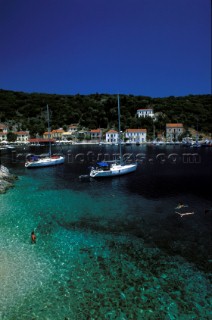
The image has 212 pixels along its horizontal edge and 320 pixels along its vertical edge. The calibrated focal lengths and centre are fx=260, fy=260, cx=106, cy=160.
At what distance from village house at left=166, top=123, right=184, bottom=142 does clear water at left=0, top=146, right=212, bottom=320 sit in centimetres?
12549

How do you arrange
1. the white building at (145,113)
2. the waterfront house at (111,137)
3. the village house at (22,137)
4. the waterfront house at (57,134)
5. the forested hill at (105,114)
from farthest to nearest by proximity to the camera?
the white building at (145,113) < the forested hill at (105,114) < the waterfront house at (57,134) < the waterfront house at (111,137) < the village house at (22,137)

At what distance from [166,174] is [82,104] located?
155316 millimetres

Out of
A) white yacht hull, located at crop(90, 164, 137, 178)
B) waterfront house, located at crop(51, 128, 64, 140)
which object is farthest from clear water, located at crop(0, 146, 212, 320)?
waterfront house, located at crop(51, 128, 64, 140)

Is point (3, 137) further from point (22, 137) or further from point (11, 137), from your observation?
point (22, 137)

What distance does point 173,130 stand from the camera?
157000 millimetres

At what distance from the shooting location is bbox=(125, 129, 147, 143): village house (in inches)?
6091

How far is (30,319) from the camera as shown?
42.2 feet

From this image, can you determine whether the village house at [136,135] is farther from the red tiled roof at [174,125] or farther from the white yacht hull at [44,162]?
the white yacht hull at [44,162]

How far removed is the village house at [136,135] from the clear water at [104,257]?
120409 mm

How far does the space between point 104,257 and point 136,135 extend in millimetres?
139494

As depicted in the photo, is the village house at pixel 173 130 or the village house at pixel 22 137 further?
the village house at pixel 173 130

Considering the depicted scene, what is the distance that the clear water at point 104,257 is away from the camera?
13.9 m

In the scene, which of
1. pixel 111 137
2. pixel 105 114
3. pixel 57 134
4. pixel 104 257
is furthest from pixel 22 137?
pixel 104 257

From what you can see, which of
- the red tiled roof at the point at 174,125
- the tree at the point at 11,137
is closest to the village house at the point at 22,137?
the tree at the point at 11,137
